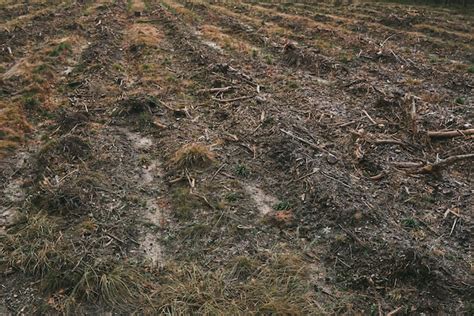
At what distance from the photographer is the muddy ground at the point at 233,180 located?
Result: 7078 millimetres

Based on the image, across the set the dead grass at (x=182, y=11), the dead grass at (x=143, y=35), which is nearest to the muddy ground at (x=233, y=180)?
the dead grass at (x=143, y=35)

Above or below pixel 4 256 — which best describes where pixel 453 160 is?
above

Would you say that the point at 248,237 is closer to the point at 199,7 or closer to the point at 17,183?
the point at 17,183

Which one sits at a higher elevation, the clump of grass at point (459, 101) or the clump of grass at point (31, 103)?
the clump of grass at point (459, 101)

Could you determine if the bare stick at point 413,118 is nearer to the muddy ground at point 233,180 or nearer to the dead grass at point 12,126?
the muddy ground at point 233,180

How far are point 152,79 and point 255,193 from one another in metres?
7.83

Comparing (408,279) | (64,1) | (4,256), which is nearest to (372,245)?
(408,279)

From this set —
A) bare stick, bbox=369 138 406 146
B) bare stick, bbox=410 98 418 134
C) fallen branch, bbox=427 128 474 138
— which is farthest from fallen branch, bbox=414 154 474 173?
bare stick, bbox=410 98 418 134

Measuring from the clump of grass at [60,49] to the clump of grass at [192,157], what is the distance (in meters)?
10.4

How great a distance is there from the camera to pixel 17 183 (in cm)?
997

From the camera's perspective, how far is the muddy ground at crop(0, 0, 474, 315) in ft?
23.2

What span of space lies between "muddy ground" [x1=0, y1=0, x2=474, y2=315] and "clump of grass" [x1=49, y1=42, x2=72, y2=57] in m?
0.13

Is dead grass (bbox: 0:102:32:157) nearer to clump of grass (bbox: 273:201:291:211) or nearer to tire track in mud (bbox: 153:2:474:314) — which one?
tire track in mud (bbox: 153:2:474:314)

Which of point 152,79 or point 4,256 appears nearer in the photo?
point 4,256
